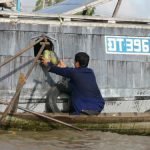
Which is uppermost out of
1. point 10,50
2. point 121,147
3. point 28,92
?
point 10,50

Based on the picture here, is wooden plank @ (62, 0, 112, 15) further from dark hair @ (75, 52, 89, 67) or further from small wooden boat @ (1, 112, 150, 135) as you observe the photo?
small wooden boat @ (1, 112, 150, 135)

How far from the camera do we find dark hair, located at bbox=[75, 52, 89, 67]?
1008 centimetres

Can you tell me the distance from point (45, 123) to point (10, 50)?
1605 mm

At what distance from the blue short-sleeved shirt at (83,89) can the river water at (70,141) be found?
51 centimetres

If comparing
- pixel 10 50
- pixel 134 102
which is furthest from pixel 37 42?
pixel 134 102

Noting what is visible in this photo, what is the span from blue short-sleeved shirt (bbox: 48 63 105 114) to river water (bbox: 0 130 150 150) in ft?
1.68

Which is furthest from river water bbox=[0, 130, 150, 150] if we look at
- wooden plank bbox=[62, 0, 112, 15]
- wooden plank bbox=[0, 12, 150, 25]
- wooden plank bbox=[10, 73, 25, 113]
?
wooden plank bbox=[62, 0, 112, 15]

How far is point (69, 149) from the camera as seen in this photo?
8.41 m

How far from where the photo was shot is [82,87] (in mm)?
10055

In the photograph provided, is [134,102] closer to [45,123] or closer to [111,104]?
[111,104]

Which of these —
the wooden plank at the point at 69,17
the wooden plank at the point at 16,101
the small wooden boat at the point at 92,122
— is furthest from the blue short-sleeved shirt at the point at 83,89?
the wooden plank at the point at 69,17

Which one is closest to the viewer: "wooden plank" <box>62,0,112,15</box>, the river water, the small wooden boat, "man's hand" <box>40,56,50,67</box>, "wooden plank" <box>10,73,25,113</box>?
the river water

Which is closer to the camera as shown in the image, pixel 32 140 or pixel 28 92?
pixel 32 140

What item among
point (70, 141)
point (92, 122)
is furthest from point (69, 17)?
point (70, 141)
